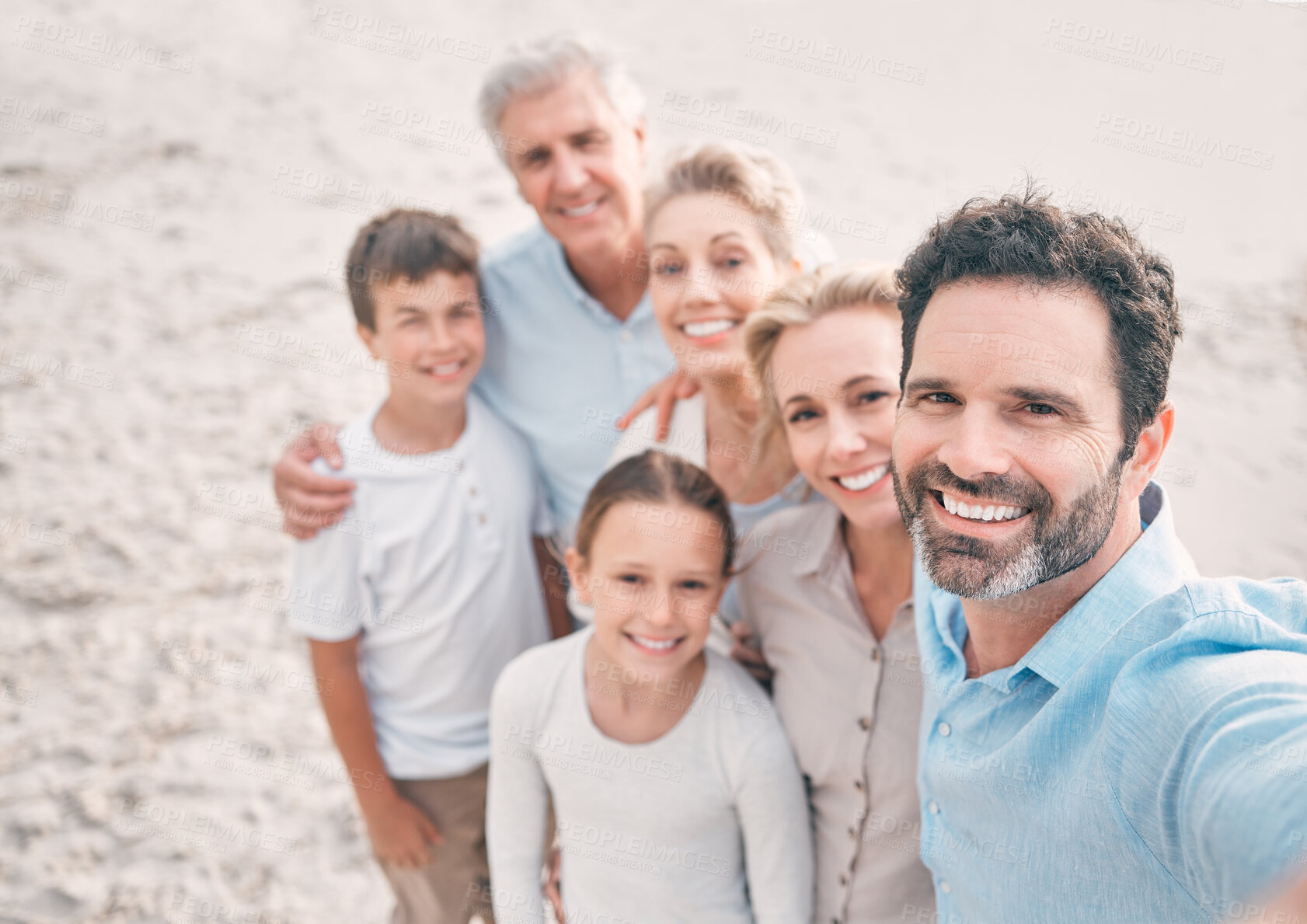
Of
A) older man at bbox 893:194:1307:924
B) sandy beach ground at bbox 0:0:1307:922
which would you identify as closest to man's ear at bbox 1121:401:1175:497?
older man at bbox 893:194:1307:924

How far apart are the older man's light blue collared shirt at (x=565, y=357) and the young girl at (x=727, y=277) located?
0.40 m

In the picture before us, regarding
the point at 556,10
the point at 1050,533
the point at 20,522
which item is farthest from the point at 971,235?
the point at 556,10

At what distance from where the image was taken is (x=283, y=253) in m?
7.49

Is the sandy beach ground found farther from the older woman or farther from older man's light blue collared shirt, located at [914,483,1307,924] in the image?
older man's light blue collared shirt, located at [914,483,1307,924]

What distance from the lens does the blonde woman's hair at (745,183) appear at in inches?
101

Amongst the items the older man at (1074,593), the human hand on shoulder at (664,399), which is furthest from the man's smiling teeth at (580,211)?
the older man at (1074,593)

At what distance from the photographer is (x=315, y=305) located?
713 centimetres

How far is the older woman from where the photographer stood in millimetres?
2066

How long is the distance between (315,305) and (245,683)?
340 centimetres

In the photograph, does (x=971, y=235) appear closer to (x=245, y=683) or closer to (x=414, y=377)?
(x=414, y=377)

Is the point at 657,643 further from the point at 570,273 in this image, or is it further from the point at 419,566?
the point at 570,273

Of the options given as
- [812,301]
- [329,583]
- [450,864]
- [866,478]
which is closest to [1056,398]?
[866,478]

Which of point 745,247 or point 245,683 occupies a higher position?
point 745,247

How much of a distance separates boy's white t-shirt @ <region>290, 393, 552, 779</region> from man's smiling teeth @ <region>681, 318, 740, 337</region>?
0.78 m
